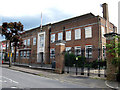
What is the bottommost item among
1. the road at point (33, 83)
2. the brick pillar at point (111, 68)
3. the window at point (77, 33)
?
the road at point (33, 83)

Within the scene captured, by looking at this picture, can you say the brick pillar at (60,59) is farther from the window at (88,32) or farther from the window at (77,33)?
the window at (77,33)

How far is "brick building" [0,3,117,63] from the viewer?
20484mm

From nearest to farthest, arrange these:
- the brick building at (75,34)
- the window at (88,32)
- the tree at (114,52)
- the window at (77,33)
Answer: the tree at (114,52) → the brick building at (75,34) → the window at (88,32) → the window at (77,33)

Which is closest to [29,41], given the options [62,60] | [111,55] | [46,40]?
[46,40]

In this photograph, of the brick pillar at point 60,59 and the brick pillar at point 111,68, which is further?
the brick pillar at point 60,59

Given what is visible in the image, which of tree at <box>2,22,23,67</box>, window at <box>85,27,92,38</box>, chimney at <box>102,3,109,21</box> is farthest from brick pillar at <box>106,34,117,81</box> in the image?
tree at <box>2,22,23,67</box>

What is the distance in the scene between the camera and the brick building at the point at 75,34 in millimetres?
20484

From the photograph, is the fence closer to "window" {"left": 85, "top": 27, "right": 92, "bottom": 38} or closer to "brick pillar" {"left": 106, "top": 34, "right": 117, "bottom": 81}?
"brick pillar" {"left": 106, "top": 34, "right": 117, "bottom": 81}

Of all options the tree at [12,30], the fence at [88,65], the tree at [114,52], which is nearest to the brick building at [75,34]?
the fence at [88,65]

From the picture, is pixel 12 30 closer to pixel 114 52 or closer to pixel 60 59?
pixel 60 59

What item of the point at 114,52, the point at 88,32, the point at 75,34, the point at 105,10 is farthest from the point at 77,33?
the point at 114,52

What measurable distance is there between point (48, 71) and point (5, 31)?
11.4 metres

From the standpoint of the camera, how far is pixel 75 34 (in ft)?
77.6

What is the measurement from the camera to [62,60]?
42.9 feet
